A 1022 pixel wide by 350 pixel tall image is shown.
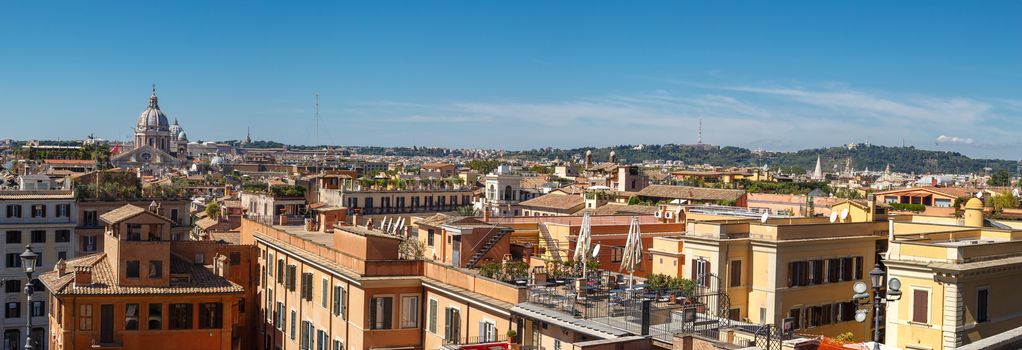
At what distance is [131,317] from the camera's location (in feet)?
101

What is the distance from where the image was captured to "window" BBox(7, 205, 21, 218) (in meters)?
48.6

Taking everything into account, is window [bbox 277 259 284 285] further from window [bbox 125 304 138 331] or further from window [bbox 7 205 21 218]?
window [bbox 7 205 21 218]

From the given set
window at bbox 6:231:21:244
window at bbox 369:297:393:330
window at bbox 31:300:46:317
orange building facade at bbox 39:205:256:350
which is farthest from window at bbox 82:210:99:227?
window at bbox 369:297:393:330

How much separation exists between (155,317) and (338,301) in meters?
7.14

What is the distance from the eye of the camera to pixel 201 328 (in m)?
31.9

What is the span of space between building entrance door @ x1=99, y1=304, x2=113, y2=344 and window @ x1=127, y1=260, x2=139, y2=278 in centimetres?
135

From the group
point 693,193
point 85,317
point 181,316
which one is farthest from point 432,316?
point 693,193

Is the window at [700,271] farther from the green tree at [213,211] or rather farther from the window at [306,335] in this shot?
the green tree at [213,211]

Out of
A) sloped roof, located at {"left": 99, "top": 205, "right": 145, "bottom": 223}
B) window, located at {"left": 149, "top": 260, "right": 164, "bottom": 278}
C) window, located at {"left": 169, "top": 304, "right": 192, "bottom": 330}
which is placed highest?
sloped roof, located at {"left": 99, "top": 205, "right": 145, "bottom": 223}

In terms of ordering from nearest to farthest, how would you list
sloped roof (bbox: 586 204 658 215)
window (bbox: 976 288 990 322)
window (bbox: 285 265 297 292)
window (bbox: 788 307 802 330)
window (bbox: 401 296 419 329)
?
1. window (bbox: 976 288 990 322)
2. window (bbox: 401 296 419 329)
3. window (bbox: 788 307 802 330)
4. window (bbox: 285 265 297 292)
5. sloped roof (bbox: 586 204 658 215)

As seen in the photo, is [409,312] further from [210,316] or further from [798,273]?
[798,273]

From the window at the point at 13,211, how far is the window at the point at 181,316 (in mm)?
22571

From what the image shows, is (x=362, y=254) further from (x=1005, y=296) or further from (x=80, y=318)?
(x=1005, y=296)

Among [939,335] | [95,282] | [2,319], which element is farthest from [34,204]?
[939,335]
